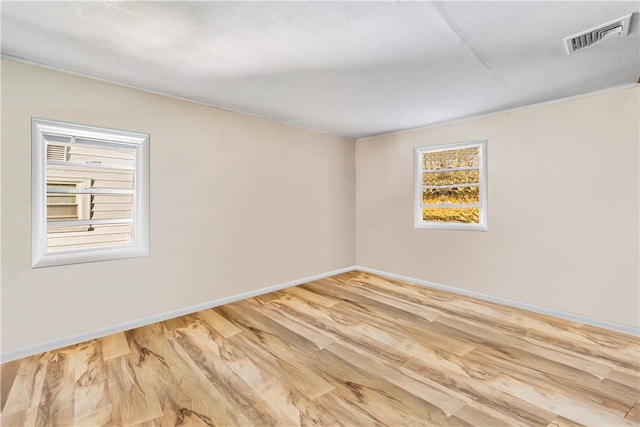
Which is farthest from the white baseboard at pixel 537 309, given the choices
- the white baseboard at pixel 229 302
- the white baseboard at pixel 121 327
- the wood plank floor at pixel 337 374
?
the white baseboard at pixel 121 327

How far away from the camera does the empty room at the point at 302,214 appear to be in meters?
1.82

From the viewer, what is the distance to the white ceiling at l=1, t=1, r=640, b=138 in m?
1.69

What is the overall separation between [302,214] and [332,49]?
2633 mm

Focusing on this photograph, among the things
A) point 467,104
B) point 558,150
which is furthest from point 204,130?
point 558,150

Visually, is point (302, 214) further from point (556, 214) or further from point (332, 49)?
point (556, 214)

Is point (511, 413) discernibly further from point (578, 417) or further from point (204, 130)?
point (204, 130)

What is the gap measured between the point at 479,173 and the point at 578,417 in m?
2.79

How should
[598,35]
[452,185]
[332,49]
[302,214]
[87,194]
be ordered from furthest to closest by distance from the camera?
[302,214]
[452,185]
[87,194]
[332,49]
[598,35]

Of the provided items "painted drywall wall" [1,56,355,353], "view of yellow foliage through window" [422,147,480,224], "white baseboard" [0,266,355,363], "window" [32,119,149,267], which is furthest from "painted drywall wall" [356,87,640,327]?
"window" [32,119,149,267]

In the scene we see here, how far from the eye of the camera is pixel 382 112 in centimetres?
362

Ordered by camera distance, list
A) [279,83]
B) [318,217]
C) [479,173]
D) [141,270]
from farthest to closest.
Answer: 1. [318,217]
2. [479,173]
3. [141,270]
4. [279,83]

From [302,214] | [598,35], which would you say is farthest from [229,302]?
[598,35]

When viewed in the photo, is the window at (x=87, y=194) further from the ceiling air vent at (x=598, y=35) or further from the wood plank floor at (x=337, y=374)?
the ceiling air vent at (x=598, y=35)

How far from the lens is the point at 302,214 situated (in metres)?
4.43
